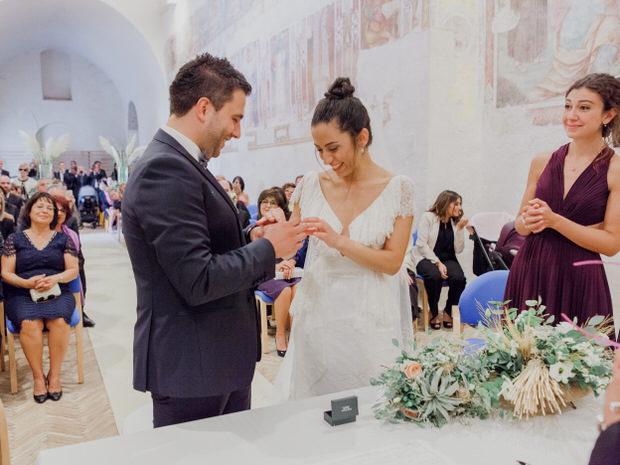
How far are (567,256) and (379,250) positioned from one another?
0.85 m

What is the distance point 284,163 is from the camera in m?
10.0

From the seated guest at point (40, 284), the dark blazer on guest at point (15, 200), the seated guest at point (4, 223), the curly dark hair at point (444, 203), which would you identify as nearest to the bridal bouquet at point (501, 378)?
the seated guest at point (40, 284)

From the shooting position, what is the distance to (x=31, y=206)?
4.53 meters

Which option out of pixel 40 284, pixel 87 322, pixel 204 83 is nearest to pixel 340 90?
pixel 204 83

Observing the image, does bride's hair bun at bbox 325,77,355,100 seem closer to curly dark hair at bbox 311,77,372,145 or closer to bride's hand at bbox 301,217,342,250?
curly dark hair at bbox 311,77,372,145

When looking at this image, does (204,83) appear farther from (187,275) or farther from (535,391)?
(535,391)

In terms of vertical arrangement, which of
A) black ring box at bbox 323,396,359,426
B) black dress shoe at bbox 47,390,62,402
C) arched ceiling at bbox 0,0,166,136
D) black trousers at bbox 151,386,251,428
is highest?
arched ceiling at bbox 0,0,166,136

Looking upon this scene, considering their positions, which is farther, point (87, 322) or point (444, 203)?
point (87, 322)

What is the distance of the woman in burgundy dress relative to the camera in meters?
2.27

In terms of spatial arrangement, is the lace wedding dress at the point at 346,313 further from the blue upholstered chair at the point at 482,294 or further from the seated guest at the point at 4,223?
the seated guest at the point at 4,223

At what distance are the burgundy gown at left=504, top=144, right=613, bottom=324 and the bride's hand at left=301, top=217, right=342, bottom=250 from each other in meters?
0.86

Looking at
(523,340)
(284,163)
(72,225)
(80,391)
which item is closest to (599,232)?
(523,340)

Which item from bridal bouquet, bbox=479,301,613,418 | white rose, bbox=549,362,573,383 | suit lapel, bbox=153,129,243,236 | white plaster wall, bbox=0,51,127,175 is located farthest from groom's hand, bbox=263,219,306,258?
white plaster wall, bbox=0,51,127,175

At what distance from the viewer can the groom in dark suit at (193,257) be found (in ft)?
4.82
